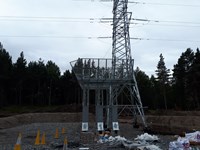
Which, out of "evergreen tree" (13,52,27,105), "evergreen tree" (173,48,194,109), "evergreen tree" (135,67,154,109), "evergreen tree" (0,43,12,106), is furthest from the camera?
"evergreen tree" (13,52,27,105)

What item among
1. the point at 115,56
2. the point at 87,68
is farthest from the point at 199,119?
the point at 87,68

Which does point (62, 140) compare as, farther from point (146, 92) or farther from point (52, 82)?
point (52, 82)

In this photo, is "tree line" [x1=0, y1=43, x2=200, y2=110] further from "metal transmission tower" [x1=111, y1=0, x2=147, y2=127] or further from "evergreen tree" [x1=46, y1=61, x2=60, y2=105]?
"metal transmission tower" [x1=111, y1=0, x2=147, y2=127]

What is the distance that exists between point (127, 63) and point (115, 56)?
6.23 ft

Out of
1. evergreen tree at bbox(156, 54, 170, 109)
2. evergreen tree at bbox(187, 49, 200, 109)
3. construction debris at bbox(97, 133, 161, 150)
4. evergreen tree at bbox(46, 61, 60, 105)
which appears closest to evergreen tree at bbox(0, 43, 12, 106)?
evergreen tree at bbox(46, 61, 60, 105)

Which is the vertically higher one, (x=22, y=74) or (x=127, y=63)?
(x=22, y=74)

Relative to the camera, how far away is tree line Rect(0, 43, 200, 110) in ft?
295

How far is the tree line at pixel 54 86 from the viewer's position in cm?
8994

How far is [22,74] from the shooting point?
9581 cm

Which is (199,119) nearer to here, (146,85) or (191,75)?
(191,75)

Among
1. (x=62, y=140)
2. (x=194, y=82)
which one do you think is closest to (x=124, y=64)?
(x=62, y=140)

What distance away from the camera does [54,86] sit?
10281 cm

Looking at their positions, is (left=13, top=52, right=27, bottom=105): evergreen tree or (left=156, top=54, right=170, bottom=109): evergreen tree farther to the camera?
(left=156, top=54, right=170, bottom=109): evergreen tree

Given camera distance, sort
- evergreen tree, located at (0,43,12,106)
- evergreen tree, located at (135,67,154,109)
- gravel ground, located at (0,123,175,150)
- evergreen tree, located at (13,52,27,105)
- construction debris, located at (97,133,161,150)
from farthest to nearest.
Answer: evergreen tree, located at (13,52,27,105)
evergreen tree, located at (135,67,154,109)
evergreen tree, located at (0,43,12,106)
gravel ground, located at (0,123,175,150)
construction debris, located at (97,133,161,150)
